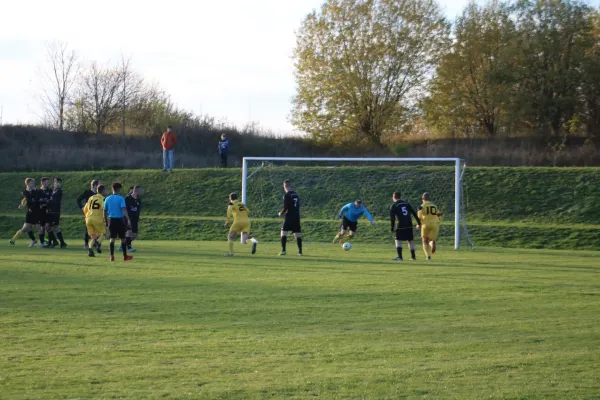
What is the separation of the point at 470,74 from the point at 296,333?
149ft

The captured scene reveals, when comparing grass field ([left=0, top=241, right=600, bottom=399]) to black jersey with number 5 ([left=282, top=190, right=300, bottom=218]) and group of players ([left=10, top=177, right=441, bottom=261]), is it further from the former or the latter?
black jersey with number 5 ([left=282, top=190, right=300, bottom=218])

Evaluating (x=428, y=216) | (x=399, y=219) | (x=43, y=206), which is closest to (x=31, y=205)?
(x=43, y=206)

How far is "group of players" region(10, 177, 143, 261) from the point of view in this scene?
1942 centimetres

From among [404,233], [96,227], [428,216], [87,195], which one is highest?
[87,195]

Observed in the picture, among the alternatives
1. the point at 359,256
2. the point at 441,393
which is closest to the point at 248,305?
the point at 441,393

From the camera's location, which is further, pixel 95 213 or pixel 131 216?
pixel 131 216

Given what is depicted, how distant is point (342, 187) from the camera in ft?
120

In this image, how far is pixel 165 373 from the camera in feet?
25.4

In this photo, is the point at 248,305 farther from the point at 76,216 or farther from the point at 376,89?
the point at 376,89

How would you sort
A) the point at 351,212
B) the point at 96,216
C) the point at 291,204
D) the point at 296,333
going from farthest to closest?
the point at 351,212, the point at 291,204, the point at 96,216, the point at 296,333

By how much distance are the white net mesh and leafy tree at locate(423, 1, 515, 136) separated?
16.7 metres

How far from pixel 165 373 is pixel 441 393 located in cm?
264

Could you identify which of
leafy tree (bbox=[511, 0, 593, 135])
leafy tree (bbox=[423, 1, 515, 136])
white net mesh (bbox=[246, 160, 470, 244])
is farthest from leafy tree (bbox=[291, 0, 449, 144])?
white net mesh (bbox=[246, 160, 470, 244])

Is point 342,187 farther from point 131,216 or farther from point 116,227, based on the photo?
point 116,227
